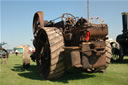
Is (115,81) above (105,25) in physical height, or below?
below

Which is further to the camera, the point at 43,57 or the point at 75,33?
the point at 43,57

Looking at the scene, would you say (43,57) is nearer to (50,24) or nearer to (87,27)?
(50,24)

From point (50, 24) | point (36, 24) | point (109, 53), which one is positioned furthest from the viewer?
point (36, 24)

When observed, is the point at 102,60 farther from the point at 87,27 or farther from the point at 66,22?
the point at 66,22

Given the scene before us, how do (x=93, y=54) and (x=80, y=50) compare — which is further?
(x=93, y=54)

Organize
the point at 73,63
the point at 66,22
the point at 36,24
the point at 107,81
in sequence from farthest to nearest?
the point at 36,24
the point at 66,22
the point at 107,81
the point at 73,63

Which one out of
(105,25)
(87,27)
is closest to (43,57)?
(87,27)

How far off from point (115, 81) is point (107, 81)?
27 centimetres

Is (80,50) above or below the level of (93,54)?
above

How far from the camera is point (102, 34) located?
5.18 metres

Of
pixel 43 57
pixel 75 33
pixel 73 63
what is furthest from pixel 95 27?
pixel 43 57

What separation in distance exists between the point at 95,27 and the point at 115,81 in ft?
6.38

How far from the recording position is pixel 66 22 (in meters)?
6.56

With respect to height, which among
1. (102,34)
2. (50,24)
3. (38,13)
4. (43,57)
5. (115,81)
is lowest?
(115,81)
